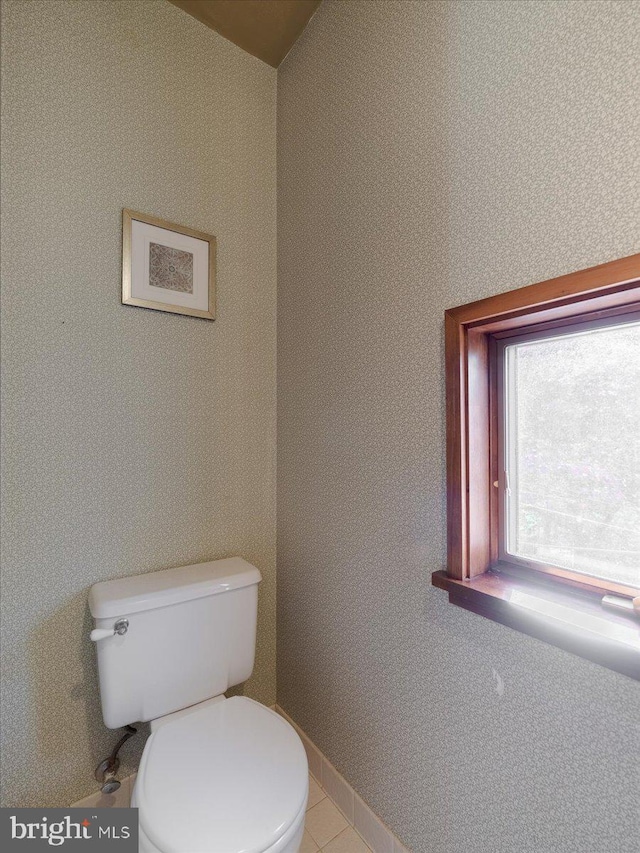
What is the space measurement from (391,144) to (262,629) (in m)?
1.72

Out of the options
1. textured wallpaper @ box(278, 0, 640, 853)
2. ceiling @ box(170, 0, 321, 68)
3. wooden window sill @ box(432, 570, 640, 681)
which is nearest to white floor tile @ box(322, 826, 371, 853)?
textured wallpaper @ box(278, 0, 640, 853)

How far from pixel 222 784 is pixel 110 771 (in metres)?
0.58

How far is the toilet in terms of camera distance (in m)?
0.80

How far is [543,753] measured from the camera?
0.78 metres

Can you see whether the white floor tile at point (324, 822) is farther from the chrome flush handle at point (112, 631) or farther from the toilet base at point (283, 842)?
the chrome flush handle at point (112, 631)

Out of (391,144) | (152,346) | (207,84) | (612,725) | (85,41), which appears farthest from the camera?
(207,84)

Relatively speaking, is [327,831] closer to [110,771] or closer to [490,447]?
[110,771]

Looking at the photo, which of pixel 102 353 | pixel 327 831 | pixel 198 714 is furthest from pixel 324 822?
pixel 102 353

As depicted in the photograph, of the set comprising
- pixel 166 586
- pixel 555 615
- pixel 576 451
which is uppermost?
pixel 576 451

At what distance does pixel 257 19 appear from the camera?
1423mm

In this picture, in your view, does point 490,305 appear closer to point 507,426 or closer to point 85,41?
point 507,426

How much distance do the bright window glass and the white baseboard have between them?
0.89m

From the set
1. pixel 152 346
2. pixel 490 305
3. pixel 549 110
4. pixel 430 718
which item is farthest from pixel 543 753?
pixel 152 346

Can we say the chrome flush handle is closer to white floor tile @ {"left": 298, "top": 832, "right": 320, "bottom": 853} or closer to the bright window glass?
white floor tile @ {"left": 298, "top": 832, "right": 320, "bottom": 853}
